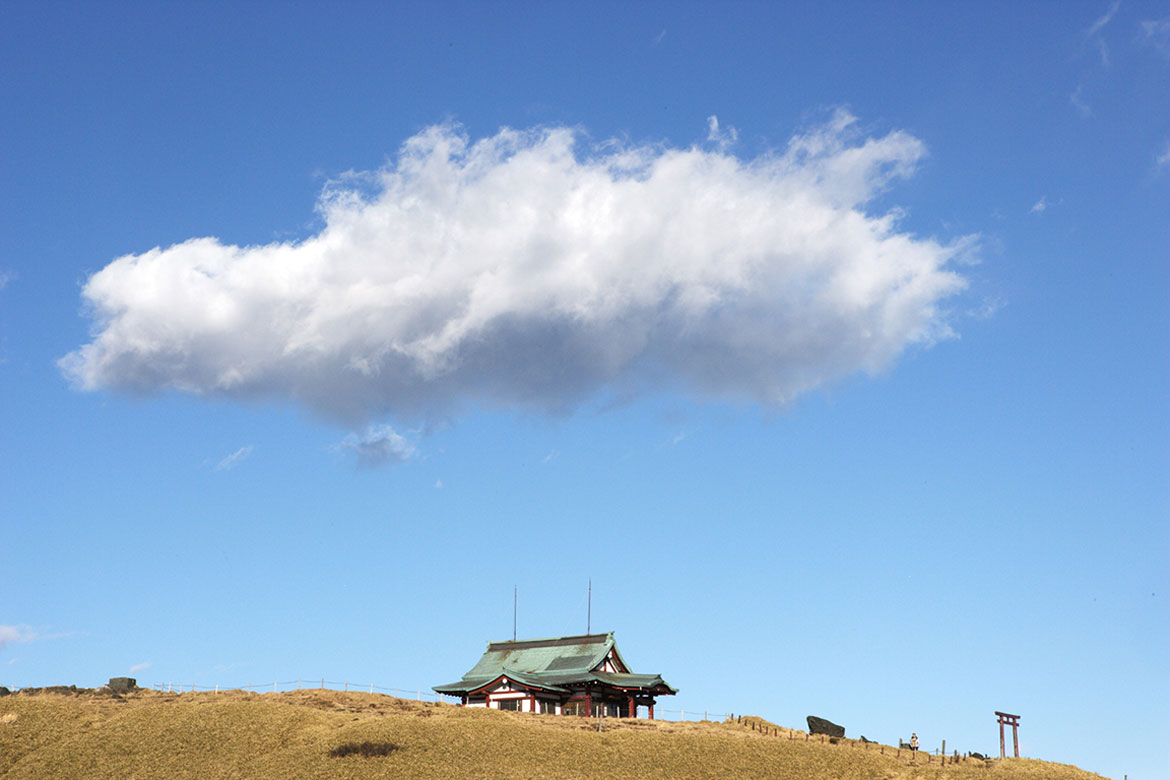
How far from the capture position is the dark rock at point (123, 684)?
91.6 metres

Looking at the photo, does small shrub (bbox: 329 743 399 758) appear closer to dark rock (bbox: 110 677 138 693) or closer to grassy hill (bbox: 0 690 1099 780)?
grassy hill (bbox: 0 690 1099 780)

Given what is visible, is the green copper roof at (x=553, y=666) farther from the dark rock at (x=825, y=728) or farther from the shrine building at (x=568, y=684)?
the dark rock at (x=825, y=728)

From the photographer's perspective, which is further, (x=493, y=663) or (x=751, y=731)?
(x=493, y=663)

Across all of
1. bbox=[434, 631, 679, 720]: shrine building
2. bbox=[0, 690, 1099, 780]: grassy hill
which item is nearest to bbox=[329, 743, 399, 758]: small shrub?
bbox=[0, 690, 1099, 780]: grassy hill

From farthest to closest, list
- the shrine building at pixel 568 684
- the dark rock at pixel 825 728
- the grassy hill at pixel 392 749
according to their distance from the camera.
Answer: the shrine building at pixel 568 684
the dark rock at pixel 825 728
the grassy hill at pixel 392 749

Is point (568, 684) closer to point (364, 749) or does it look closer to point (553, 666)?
point (553, 666)

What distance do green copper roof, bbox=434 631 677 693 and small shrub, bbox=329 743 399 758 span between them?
84.0 ft

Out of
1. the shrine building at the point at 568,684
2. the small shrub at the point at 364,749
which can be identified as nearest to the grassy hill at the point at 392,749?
the small shrub at the point at 364,749

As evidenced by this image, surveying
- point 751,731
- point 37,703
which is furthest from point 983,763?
point 37,703

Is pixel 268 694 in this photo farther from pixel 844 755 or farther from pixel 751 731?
pixel 844 755

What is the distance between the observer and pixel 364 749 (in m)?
68.1

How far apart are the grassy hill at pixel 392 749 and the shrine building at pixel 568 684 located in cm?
1228

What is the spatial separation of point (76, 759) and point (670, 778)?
120 feet

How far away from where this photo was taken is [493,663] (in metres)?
106
